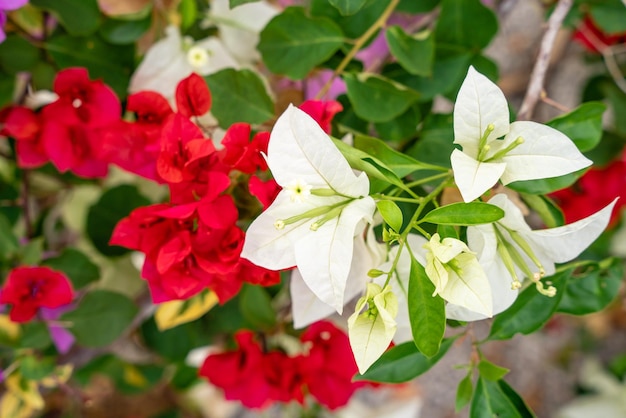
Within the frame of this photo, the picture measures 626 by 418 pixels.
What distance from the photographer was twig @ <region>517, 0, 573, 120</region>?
618 millimetres

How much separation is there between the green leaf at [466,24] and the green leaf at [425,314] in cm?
37

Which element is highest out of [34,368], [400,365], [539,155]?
[539,155]

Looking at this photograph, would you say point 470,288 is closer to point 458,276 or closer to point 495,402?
point 458,276

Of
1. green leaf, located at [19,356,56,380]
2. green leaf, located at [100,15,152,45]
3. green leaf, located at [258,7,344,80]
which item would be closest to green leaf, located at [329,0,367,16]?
green leaf, located at [258,7,344,80]

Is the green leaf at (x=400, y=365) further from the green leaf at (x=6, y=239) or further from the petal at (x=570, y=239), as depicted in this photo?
the green leaf at (x=6, y=239)

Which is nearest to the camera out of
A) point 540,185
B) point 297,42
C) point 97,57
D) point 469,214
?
point 469,214

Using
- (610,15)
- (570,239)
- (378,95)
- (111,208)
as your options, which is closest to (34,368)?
(111,208)

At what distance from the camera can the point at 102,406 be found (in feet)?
4.68

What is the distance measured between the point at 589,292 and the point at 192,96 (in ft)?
1.40

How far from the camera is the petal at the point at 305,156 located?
1.44 feet

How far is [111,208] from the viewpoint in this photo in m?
0.79


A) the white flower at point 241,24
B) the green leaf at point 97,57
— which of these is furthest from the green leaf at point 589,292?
the green leaf at point 97,57

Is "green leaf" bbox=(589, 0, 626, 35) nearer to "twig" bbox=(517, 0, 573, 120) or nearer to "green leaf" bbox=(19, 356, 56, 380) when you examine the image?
"twig" bbox=(517, 0, 573, 120)

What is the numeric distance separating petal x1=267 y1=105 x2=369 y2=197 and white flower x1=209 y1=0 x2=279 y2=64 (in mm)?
312
